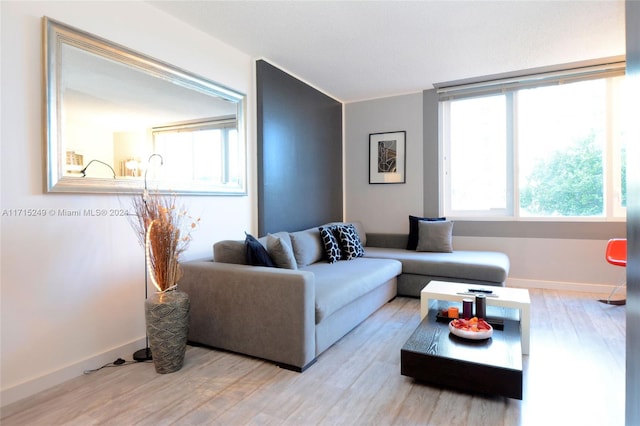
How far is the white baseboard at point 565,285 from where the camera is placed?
379 centimetres

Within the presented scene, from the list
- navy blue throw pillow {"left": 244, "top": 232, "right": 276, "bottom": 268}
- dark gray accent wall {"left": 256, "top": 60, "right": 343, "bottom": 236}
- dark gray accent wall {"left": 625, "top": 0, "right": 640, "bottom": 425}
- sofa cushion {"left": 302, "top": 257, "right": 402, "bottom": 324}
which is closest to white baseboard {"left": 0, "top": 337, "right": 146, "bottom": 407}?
navy blue throw pillow {"left": 244, "top": 232, "right": 276, "bottom": 268}

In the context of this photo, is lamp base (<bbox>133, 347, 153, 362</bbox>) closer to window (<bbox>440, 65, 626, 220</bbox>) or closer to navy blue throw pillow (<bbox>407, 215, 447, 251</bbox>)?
navy blue throw pillow (<bbox>407, 215, 447, 251</bbox>)

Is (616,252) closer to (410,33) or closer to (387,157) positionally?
(387,157)

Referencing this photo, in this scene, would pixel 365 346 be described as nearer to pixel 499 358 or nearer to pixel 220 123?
pixel 499 358

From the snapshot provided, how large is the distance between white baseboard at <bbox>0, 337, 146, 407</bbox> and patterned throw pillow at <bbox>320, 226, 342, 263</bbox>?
1.82 m

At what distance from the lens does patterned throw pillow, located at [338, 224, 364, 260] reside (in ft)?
12.2

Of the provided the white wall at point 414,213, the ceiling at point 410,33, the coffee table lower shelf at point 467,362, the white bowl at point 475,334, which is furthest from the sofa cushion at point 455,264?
the ceiling at point 410,33

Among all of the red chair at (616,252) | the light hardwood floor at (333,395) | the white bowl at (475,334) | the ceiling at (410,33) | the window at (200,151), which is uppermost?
the ceiling at (410,33)

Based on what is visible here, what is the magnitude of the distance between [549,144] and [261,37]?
3.50 metres

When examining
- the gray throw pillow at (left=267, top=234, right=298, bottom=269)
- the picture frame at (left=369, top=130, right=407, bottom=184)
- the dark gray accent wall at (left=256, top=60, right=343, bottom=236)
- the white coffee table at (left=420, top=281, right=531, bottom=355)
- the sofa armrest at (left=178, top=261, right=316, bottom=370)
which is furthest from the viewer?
the picture frame at (left=369, top=130, right=407, bottom=184)

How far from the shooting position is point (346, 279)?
270cm

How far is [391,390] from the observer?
188 cm

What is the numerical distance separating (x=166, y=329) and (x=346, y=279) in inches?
51.7

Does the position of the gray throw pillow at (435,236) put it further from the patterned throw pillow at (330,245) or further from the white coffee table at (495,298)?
the white coffee table at (495,298)
